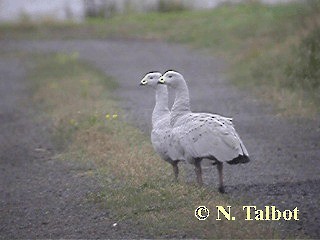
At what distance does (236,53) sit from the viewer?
22.1 meters

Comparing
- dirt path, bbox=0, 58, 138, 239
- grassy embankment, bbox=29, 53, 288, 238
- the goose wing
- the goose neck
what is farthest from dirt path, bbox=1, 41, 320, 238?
dirt path, bbox=0, 58, 138, 239

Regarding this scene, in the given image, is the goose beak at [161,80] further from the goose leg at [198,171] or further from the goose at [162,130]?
the goose leg at [198,171]

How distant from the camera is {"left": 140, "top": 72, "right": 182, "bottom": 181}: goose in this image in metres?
8.64

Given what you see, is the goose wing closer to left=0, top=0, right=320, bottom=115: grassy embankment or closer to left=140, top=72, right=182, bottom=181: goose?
left=140, top=72, right=182, bottom=181: goose

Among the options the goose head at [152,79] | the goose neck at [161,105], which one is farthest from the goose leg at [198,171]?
the goose head at [152,79]

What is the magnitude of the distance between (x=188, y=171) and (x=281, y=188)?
1.52 meters

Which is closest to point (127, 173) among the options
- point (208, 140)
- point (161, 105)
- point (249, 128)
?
point (161, 105)

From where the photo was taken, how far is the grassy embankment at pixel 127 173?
290 inches

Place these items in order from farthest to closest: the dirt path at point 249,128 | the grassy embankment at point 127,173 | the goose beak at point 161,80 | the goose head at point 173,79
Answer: the goose beak at point 161,80
the goose head at point 173,79
the dirt path at point 249,128
the grassy embankment at point 127,173

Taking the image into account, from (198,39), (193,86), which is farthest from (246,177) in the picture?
(198,39)

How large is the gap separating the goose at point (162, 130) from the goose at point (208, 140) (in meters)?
0.12

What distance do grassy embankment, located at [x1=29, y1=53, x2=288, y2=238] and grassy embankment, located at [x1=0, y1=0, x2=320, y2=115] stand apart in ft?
10.4

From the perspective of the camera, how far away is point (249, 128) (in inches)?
516

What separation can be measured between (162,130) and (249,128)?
4.49m
